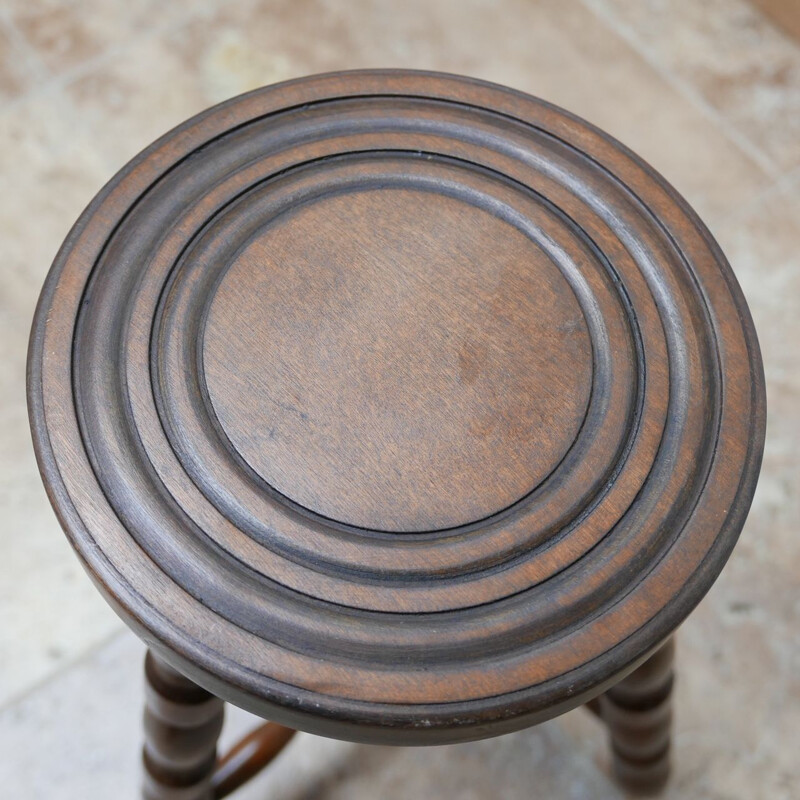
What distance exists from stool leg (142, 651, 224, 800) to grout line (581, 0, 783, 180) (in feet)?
4.04

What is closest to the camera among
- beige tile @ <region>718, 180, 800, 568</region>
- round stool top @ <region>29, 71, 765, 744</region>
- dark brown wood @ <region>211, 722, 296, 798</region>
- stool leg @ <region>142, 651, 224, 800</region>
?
round stool top @ <region>29, 71, 765, 744</region>

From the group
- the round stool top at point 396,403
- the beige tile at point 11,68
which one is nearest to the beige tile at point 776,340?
the round stool top at point 396,403

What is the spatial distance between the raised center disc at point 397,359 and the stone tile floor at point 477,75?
0.61 meters

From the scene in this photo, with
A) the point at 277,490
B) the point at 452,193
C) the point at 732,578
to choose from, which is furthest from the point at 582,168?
the point at 732,578

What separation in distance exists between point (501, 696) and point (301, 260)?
36 centimetres

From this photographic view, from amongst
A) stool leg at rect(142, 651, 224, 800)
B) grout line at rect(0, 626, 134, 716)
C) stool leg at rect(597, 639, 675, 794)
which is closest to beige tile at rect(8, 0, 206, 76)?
grout line at rect(0, 626, 134, 716)

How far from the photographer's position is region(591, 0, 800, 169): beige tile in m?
1.64

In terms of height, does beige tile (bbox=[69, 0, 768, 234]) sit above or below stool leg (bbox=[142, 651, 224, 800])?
above

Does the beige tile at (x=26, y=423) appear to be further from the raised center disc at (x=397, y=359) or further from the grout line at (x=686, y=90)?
the grout line at (x=686, y=90)

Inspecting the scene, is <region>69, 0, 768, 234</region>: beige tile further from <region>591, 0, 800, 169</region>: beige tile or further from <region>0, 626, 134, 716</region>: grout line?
<region>0, 626, 134, 716</region>: grout line

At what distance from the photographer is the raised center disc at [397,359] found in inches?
27.1

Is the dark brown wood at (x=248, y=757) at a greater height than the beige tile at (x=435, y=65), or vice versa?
the beige tile at (x=435, y=65)

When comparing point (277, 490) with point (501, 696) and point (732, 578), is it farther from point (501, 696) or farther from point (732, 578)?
point (732, 578)

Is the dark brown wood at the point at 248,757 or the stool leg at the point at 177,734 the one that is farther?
the dark brown wood at the point at 248,757
